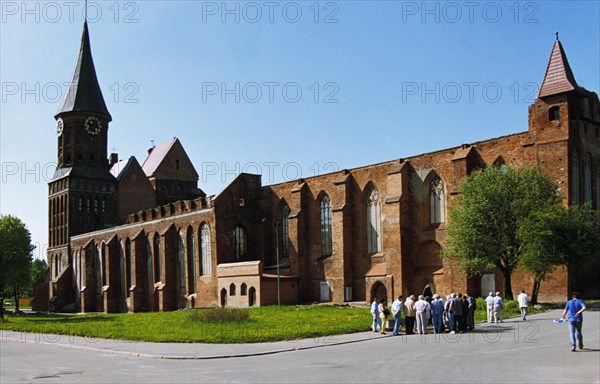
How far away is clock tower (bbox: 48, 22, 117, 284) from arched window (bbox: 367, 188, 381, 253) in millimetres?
37162

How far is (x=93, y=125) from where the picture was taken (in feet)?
251

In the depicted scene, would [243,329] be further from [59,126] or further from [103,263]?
[59,126]

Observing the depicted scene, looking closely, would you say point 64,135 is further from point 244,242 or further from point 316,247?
point 316,247

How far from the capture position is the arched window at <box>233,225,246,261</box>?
56781 millimetres

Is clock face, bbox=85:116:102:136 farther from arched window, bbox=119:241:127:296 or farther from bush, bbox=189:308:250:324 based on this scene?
bush, bbox=189:308:250:324

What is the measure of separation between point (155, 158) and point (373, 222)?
41.3 meters

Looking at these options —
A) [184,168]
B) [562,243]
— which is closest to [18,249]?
[184,168]

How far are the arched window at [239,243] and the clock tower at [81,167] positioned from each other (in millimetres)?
24969

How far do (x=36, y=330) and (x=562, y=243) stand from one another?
26.3m

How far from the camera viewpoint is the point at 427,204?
46281 mm

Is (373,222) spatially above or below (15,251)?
above

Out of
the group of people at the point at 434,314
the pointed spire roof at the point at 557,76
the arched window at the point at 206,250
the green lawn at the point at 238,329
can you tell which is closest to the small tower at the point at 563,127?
the pointed spire roof at the point at 557,76

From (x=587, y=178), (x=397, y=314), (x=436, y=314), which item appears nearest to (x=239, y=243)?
(x=587, y=178)

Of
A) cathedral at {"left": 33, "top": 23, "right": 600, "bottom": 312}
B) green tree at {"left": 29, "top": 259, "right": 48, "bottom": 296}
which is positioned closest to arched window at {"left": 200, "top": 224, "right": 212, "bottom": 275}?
cathedral at {"left": 33, "top": 23, "right": 600, "bottom": 312}
